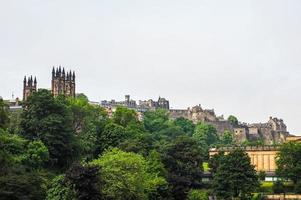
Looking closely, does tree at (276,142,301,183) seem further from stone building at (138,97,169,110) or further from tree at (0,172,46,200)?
stone building at (138,97,169,110)

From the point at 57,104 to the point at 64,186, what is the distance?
1719cm

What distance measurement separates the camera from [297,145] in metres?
64.6

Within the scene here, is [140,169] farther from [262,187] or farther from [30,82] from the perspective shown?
[30,82]

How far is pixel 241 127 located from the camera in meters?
166

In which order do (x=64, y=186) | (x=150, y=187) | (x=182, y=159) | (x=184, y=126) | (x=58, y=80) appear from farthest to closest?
(x=184, y=126) → (x=58, y=80) → (x=182, y=159) → (x=150, y=187) → (x=64, y=186)

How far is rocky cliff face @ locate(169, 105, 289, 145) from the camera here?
16338 cm

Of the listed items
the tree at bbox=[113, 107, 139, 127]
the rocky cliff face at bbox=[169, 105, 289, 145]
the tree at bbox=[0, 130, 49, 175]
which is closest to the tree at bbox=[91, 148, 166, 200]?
the tree at bbox=[0, 130, 49, 175]

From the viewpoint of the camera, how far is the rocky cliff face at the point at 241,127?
163 m

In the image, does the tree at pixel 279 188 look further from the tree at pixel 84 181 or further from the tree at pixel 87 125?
the tree at pixel 84 181

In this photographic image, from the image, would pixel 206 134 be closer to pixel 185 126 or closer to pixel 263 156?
pixel 185 126

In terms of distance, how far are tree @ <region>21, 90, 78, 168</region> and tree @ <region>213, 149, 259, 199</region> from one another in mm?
15591

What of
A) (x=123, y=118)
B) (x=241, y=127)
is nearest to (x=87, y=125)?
(x=123, y=118)

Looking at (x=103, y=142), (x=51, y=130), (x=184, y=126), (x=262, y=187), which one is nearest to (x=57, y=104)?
(x=51, y=130)

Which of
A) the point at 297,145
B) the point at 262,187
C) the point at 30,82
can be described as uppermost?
the point at 30,82
